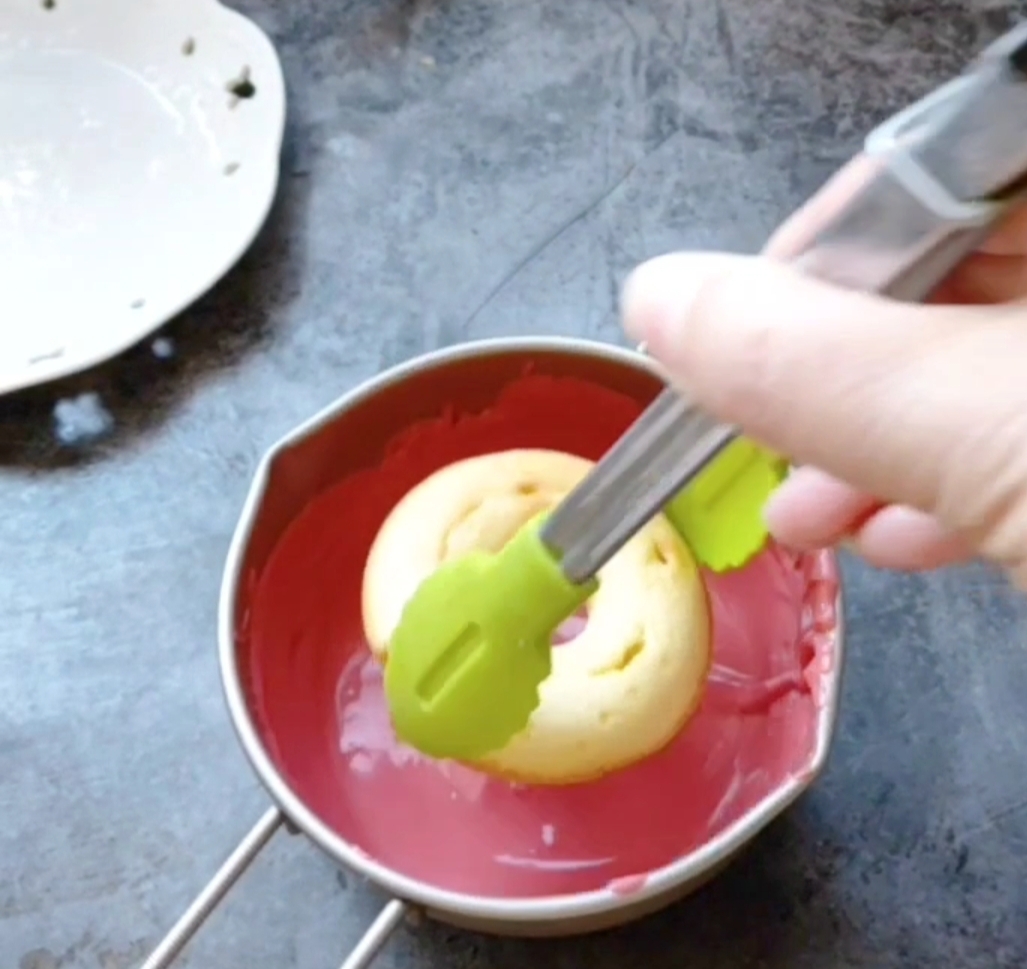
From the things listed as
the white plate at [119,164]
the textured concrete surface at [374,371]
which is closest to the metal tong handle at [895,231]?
the textured concrete surface at [374,371]

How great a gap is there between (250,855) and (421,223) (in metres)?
0.35

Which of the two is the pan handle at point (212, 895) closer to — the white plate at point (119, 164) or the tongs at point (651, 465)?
the tongs at point (651, 465)

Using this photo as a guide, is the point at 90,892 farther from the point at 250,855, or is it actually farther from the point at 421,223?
the point at 421,223

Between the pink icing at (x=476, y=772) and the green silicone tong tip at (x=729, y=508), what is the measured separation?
0.03 m

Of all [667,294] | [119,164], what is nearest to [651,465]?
[667,294]

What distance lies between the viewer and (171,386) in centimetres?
68

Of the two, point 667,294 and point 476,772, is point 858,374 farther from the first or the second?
point 476,772

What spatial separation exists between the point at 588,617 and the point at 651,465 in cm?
18

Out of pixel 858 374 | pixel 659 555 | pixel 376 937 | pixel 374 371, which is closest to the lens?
pixel 858 374

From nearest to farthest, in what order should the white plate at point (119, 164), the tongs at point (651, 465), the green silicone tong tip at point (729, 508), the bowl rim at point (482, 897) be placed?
the tongs at point (651, 465) < the bowl rim at point (482, 897) < the green silicone tong tip at point (729, 508) < the white plate at point (119, 164)

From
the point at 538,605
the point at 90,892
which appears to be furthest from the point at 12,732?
the point at 538,605

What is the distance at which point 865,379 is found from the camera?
0.34 metres

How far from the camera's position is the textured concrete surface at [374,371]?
0.56 metres

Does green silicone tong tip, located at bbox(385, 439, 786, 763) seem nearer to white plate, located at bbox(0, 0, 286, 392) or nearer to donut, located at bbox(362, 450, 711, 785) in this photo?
donut, located at bbox(362, 450, 711, 785)
